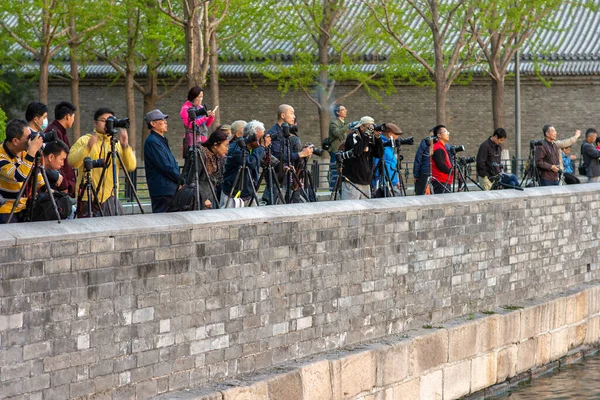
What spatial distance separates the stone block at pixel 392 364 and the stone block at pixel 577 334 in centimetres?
478

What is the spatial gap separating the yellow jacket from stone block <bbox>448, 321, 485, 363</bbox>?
4.04m

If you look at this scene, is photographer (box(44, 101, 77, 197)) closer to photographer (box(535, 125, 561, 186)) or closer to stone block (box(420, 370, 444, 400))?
stone block (box(420, 370, 444, 400))

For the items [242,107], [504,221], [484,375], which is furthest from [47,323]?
[242,107]

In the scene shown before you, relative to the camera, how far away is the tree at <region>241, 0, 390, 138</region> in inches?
1277

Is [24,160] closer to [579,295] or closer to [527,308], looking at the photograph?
[527,308]

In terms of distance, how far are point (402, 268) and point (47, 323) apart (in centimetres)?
514

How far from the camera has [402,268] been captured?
484 inches

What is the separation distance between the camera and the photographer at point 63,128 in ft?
33.7

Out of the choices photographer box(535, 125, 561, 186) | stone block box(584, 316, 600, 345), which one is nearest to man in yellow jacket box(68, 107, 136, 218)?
stone block box(584, 316, 600, 345)

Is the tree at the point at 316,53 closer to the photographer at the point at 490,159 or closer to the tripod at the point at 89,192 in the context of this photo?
the photographer at the point at 490,159

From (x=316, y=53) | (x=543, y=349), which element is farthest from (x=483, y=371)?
(x=316, y=53)

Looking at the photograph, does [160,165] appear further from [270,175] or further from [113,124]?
[270,175]

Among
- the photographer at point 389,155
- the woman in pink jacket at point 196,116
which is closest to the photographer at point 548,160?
the photographer at point 389,155

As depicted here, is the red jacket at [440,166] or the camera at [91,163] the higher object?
the camera at [91,163]
